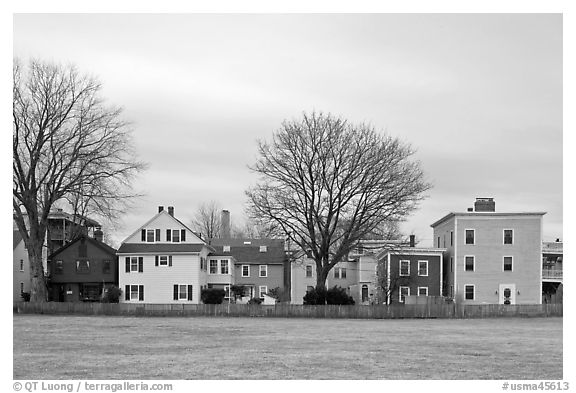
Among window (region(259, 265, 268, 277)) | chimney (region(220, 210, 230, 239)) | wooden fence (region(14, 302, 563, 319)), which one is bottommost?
wooden fence (region(14, 302, 563, 319))

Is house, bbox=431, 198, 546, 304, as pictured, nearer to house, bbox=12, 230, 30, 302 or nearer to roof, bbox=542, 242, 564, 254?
roof, bbox=542, 242, 564, 254

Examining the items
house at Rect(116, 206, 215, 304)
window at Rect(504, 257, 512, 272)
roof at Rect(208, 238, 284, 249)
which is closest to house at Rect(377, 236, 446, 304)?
window at Rect(504, 257, 512, 272)

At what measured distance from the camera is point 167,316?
6072 cm

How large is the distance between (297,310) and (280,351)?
30955mm

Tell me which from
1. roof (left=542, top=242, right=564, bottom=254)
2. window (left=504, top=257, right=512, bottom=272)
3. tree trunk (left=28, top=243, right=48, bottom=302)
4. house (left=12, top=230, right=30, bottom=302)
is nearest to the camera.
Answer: tree trunk (left=28, top=243, right=48, bottom=302)

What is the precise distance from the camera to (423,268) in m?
74.1

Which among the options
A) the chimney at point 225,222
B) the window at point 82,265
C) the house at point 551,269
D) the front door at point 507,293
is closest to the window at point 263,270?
the window at point 82,265

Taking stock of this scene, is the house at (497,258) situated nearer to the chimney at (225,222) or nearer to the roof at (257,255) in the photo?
the roof at (257,255)

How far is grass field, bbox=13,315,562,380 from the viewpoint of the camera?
75.9 ft

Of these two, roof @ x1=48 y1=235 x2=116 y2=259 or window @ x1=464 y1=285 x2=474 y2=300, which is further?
roof @ x1=48 y1=235 x2=116 y2=259

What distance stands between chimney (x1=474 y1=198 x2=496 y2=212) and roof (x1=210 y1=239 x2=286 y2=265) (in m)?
23.4

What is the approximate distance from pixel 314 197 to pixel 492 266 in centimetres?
1699
